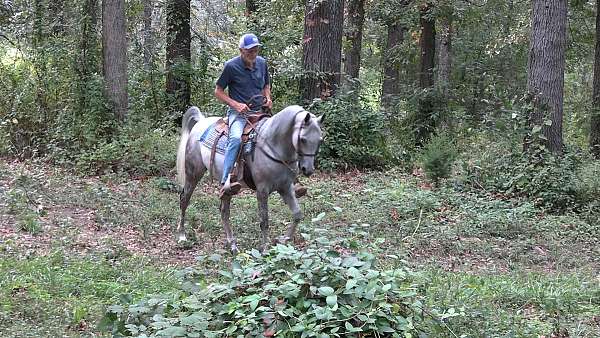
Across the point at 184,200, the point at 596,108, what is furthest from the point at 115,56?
the point at 596,108

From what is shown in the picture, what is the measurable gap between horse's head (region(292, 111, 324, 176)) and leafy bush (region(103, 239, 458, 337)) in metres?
2.53

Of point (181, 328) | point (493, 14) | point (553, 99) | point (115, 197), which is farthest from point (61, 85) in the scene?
point (493, 14)

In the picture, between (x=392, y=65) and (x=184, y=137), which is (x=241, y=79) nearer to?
(x=184, y=137)

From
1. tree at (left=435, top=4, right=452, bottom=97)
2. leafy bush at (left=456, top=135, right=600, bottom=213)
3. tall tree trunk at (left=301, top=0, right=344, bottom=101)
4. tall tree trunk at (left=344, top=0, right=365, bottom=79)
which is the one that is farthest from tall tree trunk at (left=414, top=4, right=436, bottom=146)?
leafy bush at (left=456, top=135, right=600, bottom=213)

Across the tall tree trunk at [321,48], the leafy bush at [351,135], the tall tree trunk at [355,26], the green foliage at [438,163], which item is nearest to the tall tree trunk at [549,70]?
the green foliage at [438,163]

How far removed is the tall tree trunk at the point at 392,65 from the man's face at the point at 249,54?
39.4 ft

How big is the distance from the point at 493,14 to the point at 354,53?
4.92m

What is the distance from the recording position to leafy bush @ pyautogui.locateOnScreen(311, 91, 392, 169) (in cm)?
1455

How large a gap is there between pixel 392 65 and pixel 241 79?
15638 mm

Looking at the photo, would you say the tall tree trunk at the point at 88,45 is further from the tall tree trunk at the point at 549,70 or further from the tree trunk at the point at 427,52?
the tree trunk at the point at 427,52

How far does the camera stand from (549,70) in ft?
39.5

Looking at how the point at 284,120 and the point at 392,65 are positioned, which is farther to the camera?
the point at 392,65

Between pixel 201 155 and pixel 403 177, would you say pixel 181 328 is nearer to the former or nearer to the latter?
pixel 201 155

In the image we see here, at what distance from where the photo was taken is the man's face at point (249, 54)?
811 centimetres
